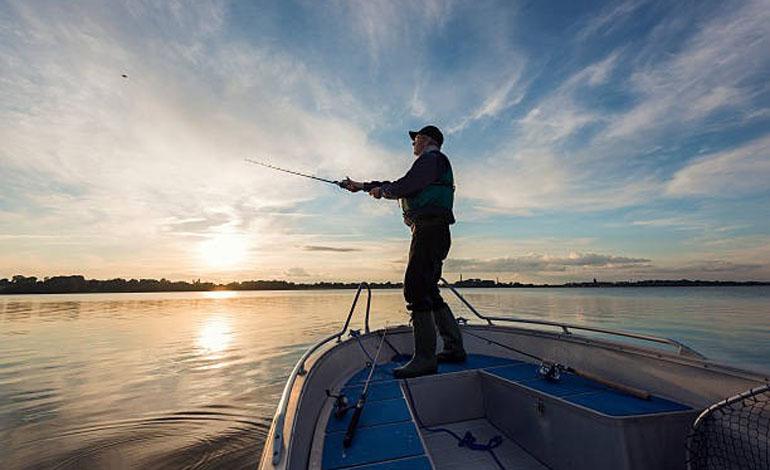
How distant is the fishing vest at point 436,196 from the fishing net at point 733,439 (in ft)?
8.97

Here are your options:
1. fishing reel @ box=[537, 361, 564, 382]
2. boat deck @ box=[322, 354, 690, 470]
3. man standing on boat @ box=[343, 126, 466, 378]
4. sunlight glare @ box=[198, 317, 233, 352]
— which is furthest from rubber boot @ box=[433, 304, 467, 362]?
sunlight glare @ box=[198, 317, 233, 352]

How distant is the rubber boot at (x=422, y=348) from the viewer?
3990mm

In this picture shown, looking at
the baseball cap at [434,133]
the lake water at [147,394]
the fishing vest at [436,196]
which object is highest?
the baseball cap at [434,133]

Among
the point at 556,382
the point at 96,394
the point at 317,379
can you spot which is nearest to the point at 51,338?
the point at 96,394

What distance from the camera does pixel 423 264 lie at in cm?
404

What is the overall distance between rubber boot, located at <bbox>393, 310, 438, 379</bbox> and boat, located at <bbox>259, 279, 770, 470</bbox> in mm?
104

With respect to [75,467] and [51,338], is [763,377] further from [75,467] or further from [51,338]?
[51,338]

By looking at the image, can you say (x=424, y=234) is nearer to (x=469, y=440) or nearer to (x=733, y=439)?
(x=469, y=440)

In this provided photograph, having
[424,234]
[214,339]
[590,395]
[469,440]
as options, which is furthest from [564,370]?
[214,339]

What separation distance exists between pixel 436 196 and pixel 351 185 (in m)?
1.30

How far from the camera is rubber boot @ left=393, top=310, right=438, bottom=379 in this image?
3.99 meters

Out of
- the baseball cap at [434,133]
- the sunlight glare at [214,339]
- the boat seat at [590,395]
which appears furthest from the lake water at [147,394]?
the baseball cap at [434,133]

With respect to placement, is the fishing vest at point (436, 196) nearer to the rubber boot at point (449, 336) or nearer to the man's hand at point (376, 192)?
the man's hand at point (376, 192)

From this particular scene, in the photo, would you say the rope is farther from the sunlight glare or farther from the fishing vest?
the sunlight glare
